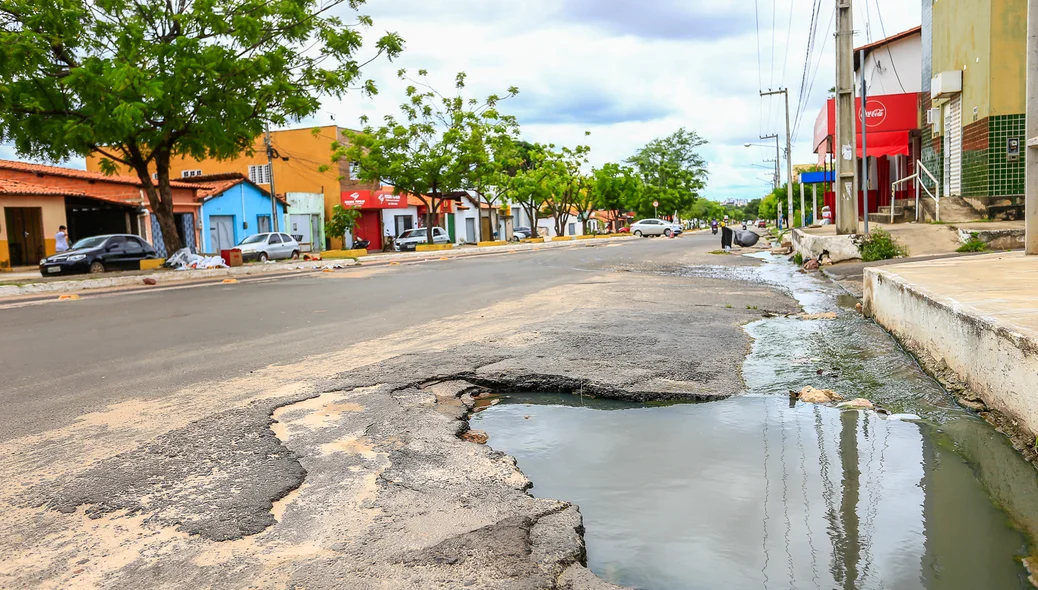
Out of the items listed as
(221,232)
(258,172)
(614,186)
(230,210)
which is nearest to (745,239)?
(230,210)

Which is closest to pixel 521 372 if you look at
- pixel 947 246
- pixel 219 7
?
pixel 947 246

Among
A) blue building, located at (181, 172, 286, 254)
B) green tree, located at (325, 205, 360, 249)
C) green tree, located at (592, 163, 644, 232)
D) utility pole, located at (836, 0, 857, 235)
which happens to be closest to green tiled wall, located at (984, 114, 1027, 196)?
utility pole, located at (836, 0, 857, 235)

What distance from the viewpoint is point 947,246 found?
46.5ft

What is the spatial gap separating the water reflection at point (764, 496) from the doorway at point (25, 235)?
29.5 meters

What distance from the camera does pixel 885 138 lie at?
22922 millimetres

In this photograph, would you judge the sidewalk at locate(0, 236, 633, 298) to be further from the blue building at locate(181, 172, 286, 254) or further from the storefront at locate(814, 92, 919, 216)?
the storefront at locate(814, 92, 919, 216)

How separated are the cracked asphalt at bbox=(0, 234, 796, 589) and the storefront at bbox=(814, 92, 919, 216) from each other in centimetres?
1458

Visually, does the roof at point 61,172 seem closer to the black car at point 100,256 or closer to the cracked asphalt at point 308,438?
the black car at point 100,256

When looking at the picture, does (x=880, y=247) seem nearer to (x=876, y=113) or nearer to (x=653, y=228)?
(x=876, y=113)

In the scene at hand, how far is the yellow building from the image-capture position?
4700 centimetres

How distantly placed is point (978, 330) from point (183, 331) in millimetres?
8031

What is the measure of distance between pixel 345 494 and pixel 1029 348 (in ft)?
10.9

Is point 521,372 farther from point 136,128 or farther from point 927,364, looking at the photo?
point 136,128

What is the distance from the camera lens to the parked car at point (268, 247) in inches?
1197
